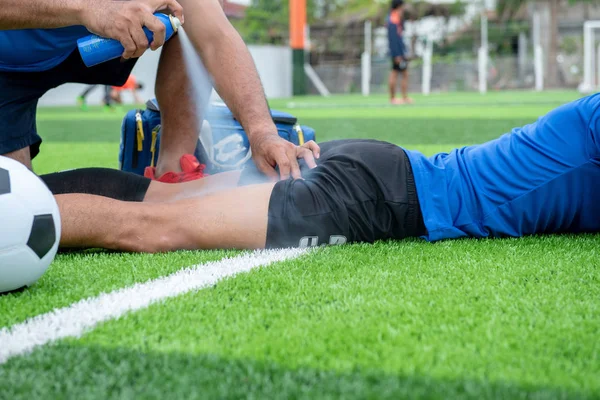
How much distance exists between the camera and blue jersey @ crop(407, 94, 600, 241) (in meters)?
2.40

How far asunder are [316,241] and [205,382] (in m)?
1.13

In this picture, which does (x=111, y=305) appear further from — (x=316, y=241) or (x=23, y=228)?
(x=316, y=241)

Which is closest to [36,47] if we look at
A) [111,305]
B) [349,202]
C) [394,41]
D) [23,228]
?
[23,228]

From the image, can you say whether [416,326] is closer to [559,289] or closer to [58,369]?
[559,289]

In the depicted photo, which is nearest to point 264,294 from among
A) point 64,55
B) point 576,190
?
point 576,190

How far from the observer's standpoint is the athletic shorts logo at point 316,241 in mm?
2400

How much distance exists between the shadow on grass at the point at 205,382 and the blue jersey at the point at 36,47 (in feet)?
6.40

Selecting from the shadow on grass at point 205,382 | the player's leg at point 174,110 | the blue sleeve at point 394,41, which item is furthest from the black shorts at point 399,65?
the shadow on grass at point 205,382

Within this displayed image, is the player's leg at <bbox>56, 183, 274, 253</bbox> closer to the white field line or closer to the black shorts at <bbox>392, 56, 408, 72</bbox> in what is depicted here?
the white field line

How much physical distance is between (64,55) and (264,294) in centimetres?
179

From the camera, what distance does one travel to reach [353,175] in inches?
96.5

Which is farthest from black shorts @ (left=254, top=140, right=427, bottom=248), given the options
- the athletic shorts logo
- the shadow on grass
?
Answer: the shadow on grass

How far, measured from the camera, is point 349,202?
2.41 meters

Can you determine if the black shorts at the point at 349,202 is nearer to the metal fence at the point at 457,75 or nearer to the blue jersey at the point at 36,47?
the blue jersey at the point at 36,47
